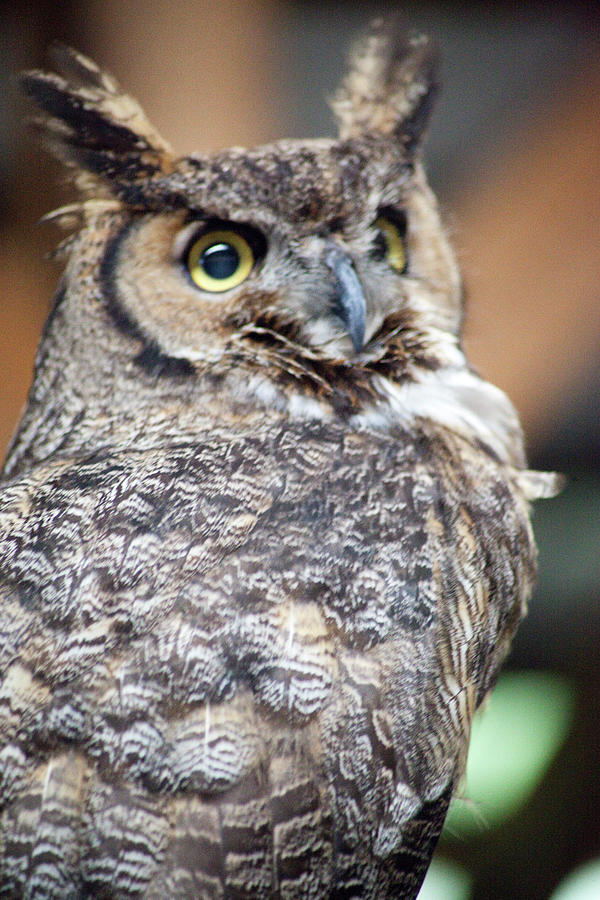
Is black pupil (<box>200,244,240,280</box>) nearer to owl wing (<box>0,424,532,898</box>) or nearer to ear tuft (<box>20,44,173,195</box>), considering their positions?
ear tuft (<box>20,44,173,195</box>)

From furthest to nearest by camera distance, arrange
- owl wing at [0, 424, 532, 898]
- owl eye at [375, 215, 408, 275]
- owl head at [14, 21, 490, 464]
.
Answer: owl eye at [375, 215, 408, 275] → owl head at [14, 21, 490, 464] → owl wing at [0, 424, 532, 898]

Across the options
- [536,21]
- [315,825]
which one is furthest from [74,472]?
[536,21]

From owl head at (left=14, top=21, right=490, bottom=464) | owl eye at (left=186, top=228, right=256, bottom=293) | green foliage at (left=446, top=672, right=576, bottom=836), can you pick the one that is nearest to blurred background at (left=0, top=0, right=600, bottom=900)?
green foliage at (left=446, top=672, right=576, bottom=836)

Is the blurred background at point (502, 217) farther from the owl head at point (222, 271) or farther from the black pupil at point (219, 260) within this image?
the black pupil at point (219, 260)

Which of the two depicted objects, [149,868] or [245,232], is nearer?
[149,868]

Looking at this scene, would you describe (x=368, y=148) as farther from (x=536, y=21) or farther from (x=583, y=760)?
(x=583, y=760)

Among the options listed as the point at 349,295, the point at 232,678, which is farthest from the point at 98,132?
the point at 232,678
